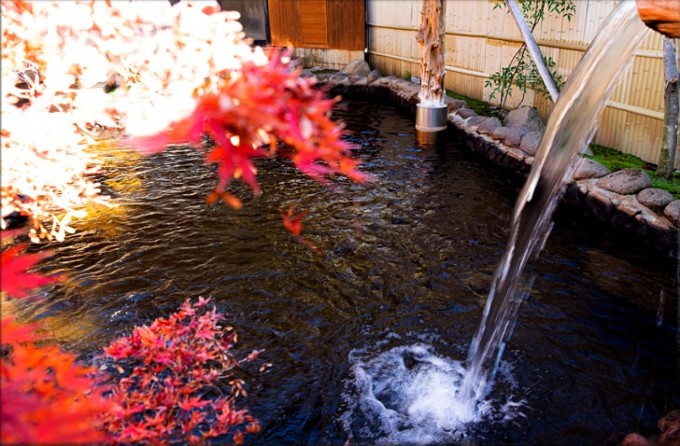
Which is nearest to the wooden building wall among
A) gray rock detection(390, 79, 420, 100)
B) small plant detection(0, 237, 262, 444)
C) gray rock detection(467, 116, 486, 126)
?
gray rock detection(390, 79, 420, 100)

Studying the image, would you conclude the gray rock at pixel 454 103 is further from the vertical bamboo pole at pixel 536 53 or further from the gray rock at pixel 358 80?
the gray rock at pixel 358 80

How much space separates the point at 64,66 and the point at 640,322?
4556 millimetres

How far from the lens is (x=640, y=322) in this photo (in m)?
4.59

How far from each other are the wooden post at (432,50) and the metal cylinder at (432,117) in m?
0.13

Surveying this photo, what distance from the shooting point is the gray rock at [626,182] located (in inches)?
244

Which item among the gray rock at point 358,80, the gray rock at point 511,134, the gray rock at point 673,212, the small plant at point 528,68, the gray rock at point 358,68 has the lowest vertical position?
the gray rock at point 673,212

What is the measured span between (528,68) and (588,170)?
356 cm

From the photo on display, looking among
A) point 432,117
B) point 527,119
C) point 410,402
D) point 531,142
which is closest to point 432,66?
point 432,117

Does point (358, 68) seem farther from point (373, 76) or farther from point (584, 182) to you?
point (584, 182)

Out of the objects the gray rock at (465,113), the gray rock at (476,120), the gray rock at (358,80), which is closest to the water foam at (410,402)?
the gray rock at (476,120)

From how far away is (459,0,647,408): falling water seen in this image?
434 centimetres

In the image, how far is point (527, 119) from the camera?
885 centimetres

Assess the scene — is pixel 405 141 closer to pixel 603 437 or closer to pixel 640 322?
pixel 640 322

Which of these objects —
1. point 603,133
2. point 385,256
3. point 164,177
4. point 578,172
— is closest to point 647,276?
point 578,172
